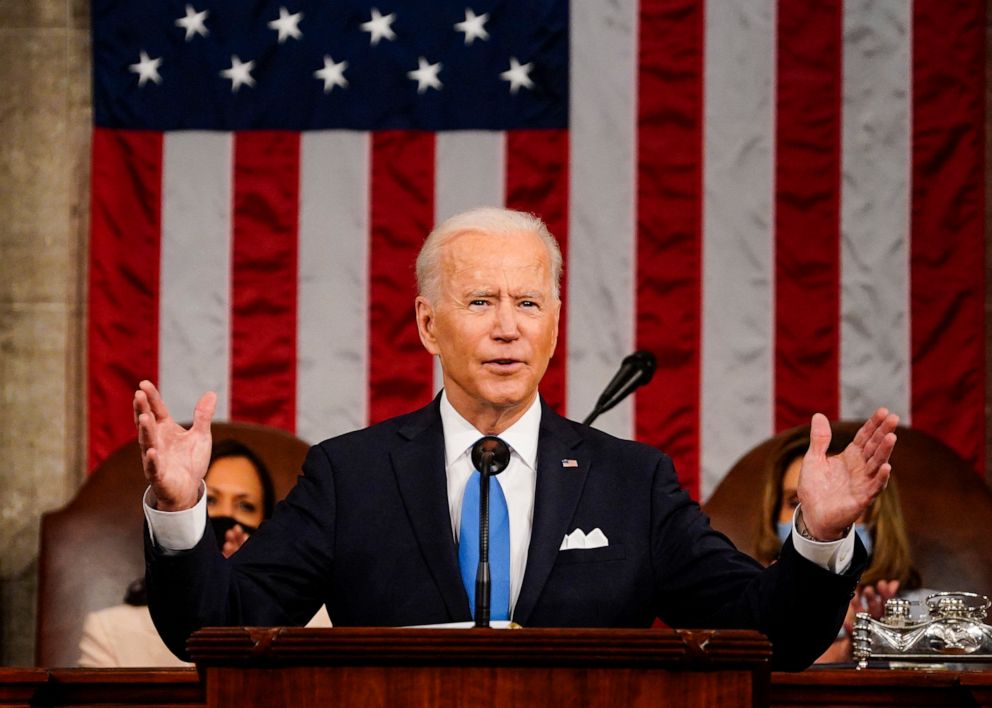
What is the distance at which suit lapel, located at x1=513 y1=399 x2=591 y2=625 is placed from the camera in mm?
2557

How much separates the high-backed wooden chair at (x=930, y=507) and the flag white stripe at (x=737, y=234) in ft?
1.26

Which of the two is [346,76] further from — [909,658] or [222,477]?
[909,658]

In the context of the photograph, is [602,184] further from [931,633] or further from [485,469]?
[485,469]

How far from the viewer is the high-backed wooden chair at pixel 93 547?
4.83 metres

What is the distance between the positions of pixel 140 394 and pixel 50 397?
3503 millimetres

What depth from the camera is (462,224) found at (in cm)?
283

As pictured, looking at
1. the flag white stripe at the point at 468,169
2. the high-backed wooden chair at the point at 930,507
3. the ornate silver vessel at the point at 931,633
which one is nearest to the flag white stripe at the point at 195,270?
the flag white stripe at the point at 468,169

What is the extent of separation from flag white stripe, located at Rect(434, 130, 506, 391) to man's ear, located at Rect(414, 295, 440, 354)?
264cm

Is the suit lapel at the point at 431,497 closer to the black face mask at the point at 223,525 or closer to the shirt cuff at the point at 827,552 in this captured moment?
the shirt cuff at the point at 827,552

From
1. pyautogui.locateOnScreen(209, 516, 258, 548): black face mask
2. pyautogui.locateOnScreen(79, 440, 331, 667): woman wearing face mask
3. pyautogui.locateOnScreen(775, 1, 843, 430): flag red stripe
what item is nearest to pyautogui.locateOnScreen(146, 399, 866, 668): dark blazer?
pyautogui.locateOnScreen(79, 440, 331, 667): woman wearing face mask

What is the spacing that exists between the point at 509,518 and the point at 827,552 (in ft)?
2.05

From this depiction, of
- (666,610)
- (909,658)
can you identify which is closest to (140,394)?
(666,610)

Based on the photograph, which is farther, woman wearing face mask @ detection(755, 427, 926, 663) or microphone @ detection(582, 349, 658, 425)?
woman wearing face mask @ detection(755, 427, 926, 663)

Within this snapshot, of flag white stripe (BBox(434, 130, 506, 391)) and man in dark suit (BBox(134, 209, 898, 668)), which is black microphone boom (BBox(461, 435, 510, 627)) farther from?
flag white stripe (BBox(434, 130, 506, 391))
